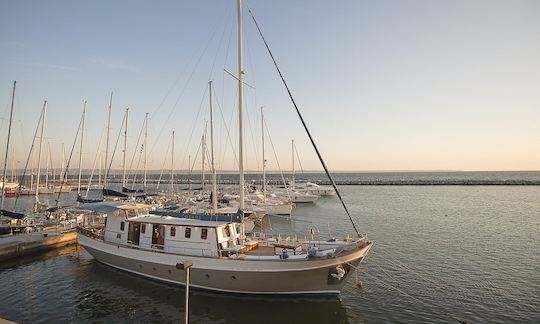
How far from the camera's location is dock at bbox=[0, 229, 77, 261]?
20453 millimetres

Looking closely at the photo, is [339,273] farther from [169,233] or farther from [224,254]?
[169,233]

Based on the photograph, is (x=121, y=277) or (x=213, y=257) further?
(x=121, y=277)

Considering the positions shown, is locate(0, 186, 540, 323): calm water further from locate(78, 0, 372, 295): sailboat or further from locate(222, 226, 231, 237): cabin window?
locate(222, 226, 231, 237): cabin window

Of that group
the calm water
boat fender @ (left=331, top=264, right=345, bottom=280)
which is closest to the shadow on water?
the calm water

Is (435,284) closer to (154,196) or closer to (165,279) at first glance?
(165,279)

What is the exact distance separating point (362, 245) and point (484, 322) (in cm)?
547

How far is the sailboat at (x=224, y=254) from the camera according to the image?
13203 mm

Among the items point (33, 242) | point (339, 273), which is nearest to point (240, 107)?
point (339, 273)

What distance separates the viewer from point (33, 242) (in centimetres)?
2200

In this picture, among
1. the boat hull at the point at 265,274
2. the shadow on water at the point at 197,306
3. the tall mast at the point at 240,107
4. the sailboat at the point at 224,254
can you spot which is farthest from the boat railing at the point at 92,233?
the tall mast at the point at 240,107

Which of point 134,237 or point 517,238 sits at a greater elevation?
point 134,237

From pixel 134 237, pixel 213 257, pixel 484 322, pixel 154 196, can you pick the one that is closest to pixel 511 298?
pixel 484 322

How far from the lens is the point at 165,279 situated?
1580 cm

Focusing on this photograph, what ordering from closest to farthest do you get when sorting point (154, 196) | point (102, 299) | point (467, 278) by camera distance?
point (102, 299), point (467, 278), point (154, 196)
